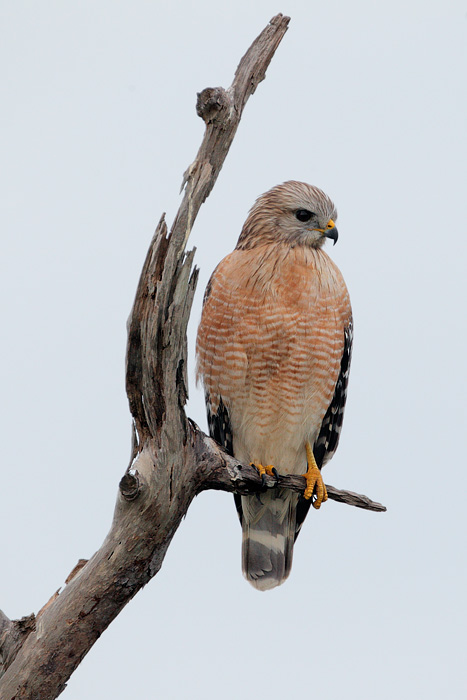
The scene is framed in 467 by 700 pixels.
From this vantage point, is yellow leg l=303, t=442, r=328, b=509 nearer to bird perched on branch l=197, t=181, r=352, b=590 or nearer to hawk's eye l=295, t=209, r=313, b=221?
bird perched on branch l=197, t=181, r=352, b=590

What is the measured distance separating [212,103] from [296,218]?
186 cm

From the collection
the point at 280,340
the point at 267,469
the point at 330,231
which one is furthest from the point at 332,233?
the point at 267,469

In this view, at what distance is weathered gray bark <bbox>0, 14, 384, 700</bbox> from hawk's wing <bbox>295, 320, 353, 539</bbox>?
1.61 meters

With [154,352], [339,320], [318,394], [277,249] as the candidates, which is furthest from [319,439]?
[154,352]

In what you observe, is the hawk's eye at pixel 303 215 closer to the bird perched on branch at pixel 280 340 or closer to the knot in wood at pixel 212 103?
the bird perched on branch at pixel 280 340

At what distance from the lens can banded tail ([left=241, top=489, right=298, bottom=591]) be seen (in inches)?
302

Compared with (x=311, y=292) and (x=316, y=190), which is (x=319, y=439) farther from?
(x=316, y=190)

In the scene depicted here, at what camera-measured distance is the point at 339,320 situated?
7.02 metres

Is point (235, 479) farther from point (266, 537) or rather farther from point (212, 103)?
point (212, 103)

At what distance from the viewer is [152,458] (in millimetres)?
5441

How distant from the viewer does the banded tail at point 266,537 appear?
7.66m

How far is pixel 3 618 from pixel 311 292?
3168 millimetres

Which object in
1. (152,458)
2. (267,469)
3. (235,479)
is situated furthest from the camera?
(267,469)

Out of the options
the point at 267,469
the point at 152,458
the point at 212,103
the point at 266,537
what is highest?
the point at 212,103
